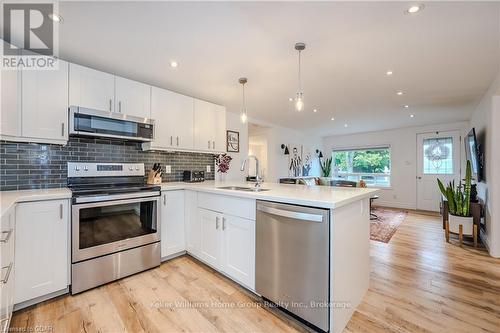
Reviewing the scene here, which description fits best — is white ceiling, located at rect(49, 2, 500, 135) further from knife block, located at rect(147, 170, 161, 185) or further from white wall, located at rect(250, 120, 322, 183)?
white wall, located at rect(250, 120, 322, 183)

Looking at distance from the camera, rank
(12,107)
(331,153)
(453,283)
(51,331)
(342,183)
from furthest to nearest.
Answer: (331,153) < (342,183) < (453,283) < (12,107) < (51,331)

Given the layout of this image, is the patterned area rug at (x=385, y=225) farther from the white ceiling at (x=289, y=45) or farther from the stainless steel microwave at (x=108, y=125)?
the stainless steel microwave at (x=108, y=125)

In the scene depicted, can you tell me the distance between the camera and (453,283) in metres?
2.17

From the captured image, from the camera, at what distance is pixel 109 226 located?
214 cm

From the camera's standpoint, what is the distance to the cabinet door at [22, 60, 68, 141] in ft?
6.42

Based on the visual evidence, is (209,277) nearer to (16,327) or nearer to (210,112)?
(16,327)

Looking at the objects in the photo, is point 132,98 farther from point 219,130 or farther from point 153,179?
point 219,130

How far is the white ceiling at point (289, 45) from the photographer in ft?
5.23

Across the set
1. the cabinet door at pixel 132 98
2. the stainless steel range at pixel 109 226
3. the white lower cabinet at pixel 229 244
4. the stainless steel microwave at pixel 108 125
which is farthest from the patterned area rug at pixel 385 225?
the cabinet door at pixel 132 98

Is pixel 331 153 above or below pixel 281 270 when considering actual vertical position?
above

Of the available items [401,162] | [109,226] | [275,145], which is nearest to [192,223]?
[109,226]

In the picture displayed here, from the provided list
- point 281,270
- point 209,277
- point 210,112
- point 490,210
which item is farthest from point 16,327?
point 490,210

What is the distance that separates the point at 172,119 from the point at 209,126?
61cm

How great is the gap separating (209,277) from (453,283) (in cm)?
244
